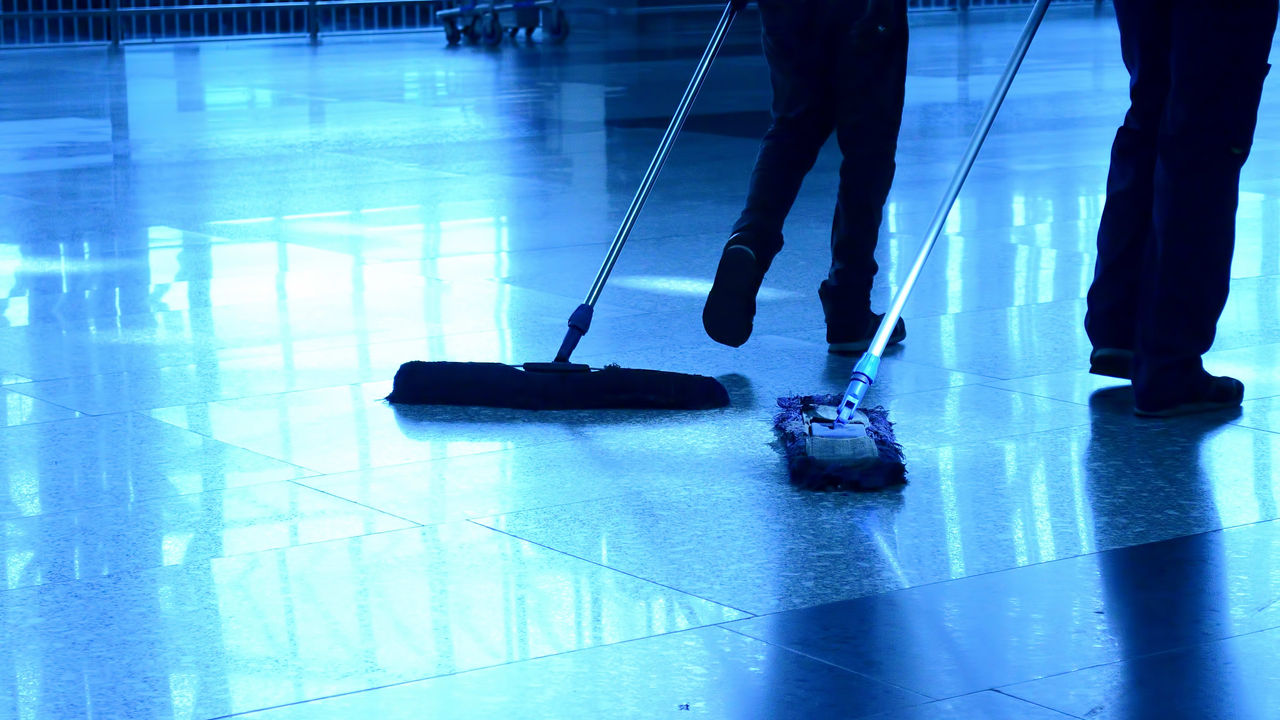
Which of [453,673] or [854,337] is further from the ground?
[453,673]

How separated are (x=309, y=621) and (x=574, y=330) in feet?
6.14

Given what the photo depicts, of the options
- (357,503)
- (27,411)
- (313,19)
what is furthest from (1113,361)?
(313,19)

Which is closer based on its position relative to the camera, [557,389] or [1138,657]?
[1138,657]

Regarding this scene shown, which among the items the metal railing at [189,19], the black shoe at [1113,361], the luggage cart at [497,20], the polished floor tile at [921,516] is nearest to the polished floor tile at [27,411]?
the polished floor tile at [921,516]

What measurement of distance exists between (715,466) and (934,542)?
71 cm

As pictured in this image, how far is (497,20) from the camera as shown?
21.0 meters

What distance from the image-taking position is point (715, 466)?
14.0 ft

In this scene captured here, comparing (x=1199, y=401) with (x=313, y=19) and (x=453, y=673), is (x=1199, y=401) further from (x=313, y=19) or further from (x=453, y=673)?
(x=313, y=19)

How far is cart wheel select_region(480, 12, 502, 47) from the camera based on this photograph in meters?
21.0

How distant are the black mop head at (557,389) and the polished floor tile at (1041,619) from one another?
144 centimetres

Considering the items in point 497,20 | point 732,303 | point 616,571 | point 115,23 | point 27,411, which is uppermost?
point 732,303

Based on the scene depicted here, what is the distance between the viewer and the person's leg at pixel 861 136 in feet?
17.1

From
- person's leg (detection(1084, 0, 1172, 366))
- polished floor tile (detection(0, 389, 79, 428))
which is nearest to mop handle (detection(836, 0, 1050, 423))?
person's leg (detection(1084, 0, 1172, 366))

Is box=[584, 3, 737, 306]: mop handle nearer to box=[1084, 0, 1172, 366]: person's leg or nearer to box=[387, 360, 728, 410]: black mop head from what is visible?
box=[387, 360, 728, 410]: black mop head
